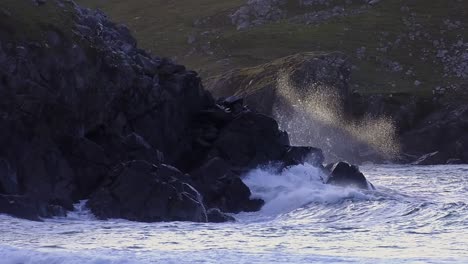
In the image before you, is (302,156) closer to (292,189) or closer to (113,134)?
(292,189)

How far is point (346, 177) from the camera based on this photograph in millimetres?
48812

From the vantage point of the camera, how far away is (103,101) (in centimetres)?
4478

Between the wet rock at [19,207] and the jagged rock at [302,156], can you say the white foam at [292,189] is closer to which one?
the jagged rock at [302,156]

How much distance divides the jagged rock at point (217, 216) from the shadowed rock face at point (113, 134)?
102mm

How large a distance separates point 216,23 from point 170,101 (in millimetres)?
76738

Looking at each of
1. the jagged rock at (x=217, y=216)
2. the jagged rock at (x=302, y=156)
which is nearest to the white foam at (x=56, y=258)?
the jagged rock at (x=217, y=216)

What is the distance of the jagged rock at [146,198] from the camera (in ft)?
125

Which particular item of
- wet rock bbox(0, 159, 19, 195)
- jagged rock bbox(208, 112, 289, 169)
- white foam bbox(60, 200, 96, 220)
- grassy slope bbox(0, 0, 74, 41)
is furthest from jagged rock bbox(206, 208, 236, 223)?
grassy slope bbox(0, 0, 74, 41)

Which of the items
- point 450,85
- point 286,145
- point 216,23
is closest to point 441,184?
point 286,145

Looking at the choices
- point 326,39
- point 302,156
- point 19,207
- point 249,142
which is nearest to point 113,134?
point 19,207

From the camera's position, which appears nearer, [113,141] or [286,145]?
[113,141]

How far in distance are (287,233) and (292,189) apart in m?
11.6

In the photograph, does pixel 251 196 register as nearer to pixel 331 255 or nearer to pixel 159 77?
pixel 159 77

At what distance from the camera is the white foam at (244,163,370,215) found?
43219 millimetres
